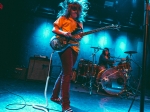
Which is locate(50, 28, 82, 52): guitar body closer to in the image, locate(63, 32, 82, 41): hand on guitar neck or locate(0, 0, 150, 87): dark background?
locate(63, 32, 82, 41): hand on guitar neck

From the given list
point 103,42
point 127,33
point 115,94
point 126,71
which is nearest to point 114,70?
point 126,71

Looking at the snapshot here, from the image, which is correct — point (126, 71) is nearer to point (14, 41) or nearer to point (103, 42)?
point (103, 42)

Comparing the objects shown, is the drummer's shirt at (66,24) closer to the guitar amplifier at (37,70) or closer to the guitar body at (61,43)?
the guitar body at (61,43)

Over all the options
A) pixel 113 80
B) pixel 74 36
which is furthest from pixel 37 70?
pixel 74 36

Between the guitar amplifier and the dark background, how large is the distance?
7.49 ft

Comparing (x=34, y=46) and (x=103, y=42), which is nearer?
(x=34, y=46)

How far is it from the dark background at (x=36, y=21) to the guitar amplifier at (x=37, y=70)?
7.49 feet

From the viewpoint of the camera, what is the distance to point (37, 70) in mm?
6203

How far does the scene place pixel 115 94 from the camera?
17.8ft

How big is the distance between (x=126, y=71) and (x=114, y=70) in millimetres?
415

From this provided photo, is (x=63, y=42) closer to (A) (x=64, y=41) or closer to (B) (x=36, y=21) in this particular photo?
(A) (x=64, y=41)

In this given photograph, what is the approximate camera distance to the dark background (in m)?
8.05

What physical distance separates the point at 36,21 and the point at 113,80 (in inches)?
210

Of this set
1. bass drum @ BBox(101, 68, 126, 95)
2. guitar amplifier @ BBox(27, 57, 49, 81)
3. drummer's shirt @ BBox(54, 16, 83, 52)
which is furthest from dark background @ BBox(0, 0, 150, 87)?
drummer's shirt @ BBox(54, 16, 83, 52)
